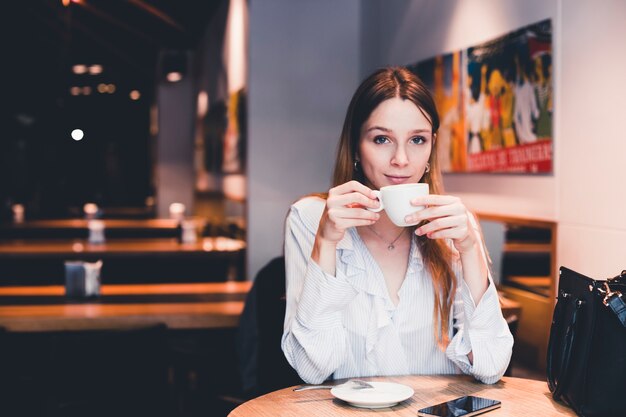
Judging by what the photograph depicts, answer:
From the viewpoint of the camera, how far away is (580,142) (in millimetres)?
2682

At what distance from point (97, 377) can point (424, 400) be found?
1734 millimetres

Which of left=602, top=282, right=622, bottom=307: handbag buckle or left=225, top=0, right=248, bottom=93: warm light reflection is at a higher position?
left=225, top=0, right=248, bottom=93: warm light reflection

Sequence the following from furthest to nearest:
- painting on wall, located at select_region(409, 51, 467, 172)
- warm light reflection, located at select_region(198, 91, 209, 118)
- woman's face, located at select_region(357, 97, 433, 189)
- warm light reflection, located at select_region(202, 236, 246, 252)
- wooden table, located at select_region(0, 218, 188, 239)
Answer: warm light reflection, located at select_region(198, 91, 209, 118)
wooden table, located at select_region(0, 218, 188, 239)
warm light reflection, located at select_region(202, 236, 246, 252)
painting on wall, located at select_region(409, 51, 467, 172)
woman's face, located at select_region(357, 97, 433, 189)

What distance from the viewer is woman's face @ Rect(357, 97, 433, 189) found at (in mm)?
1863

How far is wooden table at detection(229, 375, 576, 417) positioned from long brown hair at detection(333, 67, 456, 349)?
0.64 ft

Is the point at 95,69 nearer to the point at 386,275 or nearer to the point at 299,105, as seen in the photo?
the point at 299,105

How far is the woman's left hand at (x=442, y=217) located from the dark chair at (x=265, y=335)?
0.74 metres

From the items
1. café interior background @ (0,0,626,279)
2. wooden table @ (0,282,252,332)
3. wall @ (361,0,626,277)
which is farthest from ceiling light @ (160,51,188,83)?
wall @ (361,0,626,277)

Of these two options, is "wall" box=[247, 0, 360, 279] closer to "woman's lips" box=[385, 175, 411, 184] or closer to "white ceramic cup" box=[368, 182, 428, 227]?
"woman's lips" box=[385, 175, 411, 184]

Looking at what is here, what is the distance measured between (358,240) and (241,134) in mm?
3389

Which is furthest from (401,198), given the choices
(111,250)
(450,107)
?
(111,250)

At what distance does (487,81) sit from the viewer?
3373 mm

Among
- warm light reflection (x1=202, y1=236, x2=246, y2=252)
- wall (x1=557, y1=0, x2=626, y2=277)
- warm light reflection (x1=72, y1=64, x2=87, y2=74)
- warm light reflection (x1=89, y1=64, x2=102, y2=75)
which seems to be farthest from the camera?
warm light reflection (x1=89, y1=64, x2=102, y2=75)

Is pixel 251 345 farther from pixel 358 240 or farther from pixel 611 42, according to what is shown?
pixel 611 42
